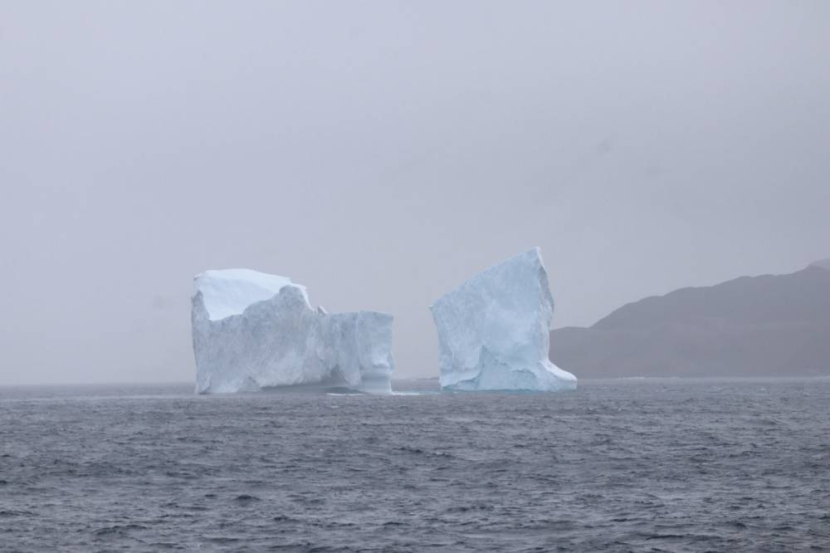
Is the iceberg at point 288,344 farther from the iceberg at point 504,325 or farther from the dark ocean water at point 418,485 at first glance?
the dark ocean water at point 418,485

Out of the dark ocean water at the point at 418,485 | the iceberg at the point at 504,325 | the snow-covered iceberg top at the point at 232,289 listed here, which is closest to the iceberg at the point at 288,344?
the snow-covered iceberg top at the point at 232,289

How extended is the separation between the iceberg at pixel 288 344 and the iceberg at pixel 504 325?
3.12 meters

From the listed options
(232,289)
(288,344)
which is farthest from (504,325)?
(232,289)

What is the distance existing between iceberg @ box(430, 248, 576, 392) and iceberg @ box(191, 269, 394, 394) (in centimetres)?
312

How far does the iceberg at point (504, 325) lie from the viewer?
49.7m

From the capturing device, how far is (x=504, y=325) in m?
49.8

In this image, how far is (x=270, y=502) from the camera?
60.4ft

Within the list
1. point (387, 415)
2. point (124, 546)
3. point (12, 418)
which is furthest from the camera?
point (12, 418)

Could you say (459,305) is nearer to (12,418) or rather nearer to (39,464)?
(12,418)

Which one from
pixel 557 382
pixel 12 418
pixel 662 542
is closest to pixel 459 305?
pixel 557 382

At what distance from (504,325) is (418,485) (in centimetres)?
2981

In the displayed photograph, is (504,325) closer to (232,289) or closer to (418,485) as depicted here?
(232,289)

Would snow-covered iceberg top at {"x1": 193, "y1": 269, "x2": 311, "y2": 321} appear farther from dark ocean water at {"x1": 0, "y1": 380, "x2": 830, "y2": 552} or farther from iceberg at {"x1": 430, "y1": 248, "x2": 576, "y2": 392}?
dark ocean water at {"x1": 0, "y1": 380, "x2": 830, "y2": 552}

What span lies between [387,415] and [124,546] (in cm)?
2510
